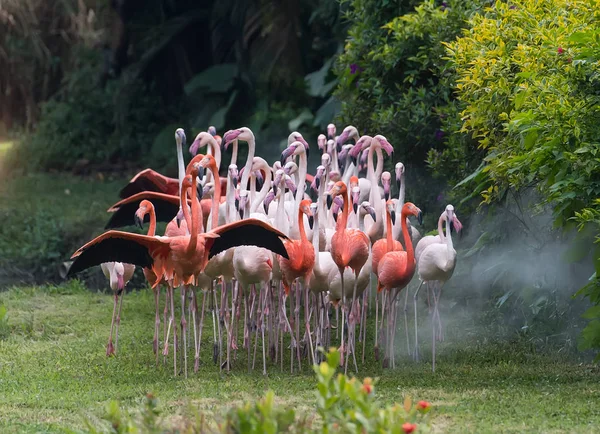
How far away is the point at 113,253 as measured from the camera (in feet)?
23.1

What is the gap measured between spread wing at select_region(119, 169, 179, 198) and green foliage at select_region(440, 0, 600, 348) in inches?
121

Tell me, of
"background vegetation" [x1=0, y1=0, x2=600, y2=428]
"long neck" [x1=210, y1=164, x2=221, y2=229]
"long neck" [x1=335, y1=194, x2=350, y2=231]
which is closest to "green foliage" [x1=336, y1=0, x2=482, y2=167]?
"background vegetation" [x1=0, y1=0, x2=600, y2=428]

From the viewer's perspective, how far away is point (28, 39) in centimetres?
1691

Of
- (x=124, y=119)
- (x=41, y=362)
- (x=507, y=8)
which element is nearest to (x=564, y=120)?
(x=507, y=8)

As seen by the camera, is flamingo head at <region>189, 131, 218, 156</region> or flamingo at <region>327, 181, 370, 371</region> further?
flamingo head at <region>189, 131, 218, 156</region>

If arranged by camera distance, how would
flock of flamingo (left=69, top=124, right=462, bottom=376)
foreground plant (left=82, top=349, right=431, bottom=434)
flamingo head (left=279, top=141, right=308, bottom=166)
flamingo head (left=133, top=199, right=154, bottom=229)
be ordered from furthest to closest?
flamingo head (left=279, top=141, right=308, bottom=166) < flamingo head (left=133, top=199, right=154, bottom=229) < flock of flamingo (left=69, top=124, right=462, bottom=376) < foreground plant (left=82, top=349, right=431, bottom=434)

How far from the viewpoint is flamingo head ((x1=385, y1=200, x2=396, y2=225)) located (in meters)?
7.68

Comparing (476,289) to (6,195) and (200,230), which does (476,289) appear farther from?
(6,195)

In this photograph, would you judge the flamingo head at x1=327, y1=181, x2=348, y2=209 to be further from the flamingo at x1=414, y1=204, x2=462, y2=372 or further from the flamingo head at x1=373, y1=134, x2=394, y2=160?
the flamingo head at x1=373, y1=134, x2=394, y2=160

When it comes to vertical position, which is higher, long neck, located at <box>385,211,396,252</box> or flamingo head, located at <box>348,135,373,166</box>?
flamingo head, located at <box>348,135,373,166</box>

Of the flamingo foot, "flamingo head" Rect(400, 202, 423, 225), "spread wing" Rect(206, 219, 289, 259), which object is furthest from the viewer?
the flamingo foot

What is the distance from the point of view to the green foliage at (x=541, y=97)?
625 cm

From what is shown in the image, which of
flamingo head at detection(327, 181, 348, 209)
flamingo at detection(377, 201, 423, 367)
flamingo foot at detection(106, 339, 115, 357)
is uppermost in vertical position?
flamingo head at detection(327, 181, 348, 209)

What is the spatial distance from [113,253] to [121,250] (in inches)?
2.2
